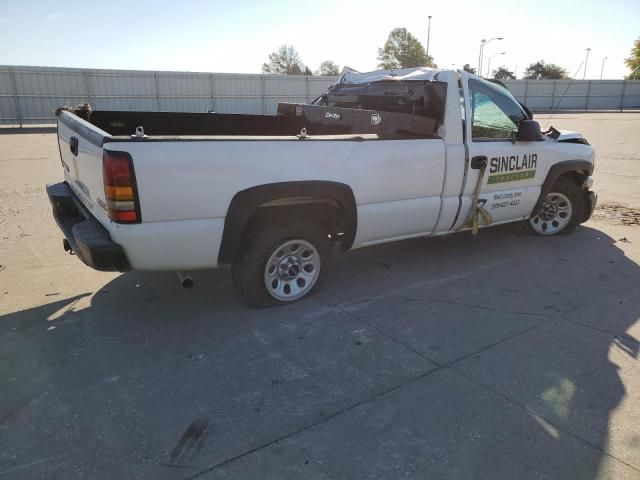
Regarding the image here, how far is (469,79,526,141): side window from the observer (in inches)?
189

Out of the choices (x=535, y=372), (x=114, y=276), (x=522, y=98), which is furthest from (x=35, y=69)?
(x=522, y=98)

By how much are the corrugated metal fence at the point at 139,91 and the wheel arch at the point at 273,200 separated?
17.0 meters

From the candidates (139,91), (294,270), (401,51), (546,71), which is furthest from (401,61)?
(294,270)

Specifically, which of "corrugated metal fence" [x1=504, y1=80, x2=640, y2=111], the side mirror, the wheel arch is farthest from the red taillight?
"corrugated metal fence" [x1=504, y1=80, x2=640, y2=111]

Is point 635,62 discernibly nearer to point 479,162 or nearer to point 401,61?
point 401,61

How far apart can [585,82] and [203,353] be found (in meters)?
56.2

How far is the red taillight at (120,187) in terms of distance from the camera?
309 cm

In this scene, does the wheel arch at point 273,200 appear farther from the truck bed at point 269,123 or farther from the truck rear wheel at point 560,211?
the truck rear wheel at point 560,211

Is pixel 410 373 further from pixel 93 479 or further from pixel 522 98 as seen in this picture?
pixel 522 98

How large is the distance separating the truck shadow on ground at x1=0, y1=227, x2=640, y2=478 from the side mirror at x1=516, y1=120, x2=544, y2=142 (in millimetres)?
1450

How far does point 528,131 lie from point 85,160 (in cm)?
417

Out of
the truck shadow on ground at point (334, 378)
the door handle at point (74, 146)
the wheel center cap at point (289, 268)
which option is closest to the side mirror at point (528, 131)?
the truck shadow on ground at point (334, 378)

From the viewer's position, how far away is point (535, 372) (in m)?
3.21

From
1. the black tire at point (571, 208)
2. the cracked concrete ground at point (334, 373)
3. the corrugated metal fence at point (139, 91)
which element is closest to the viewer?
the cracked concrete ground at point (334, 373)
